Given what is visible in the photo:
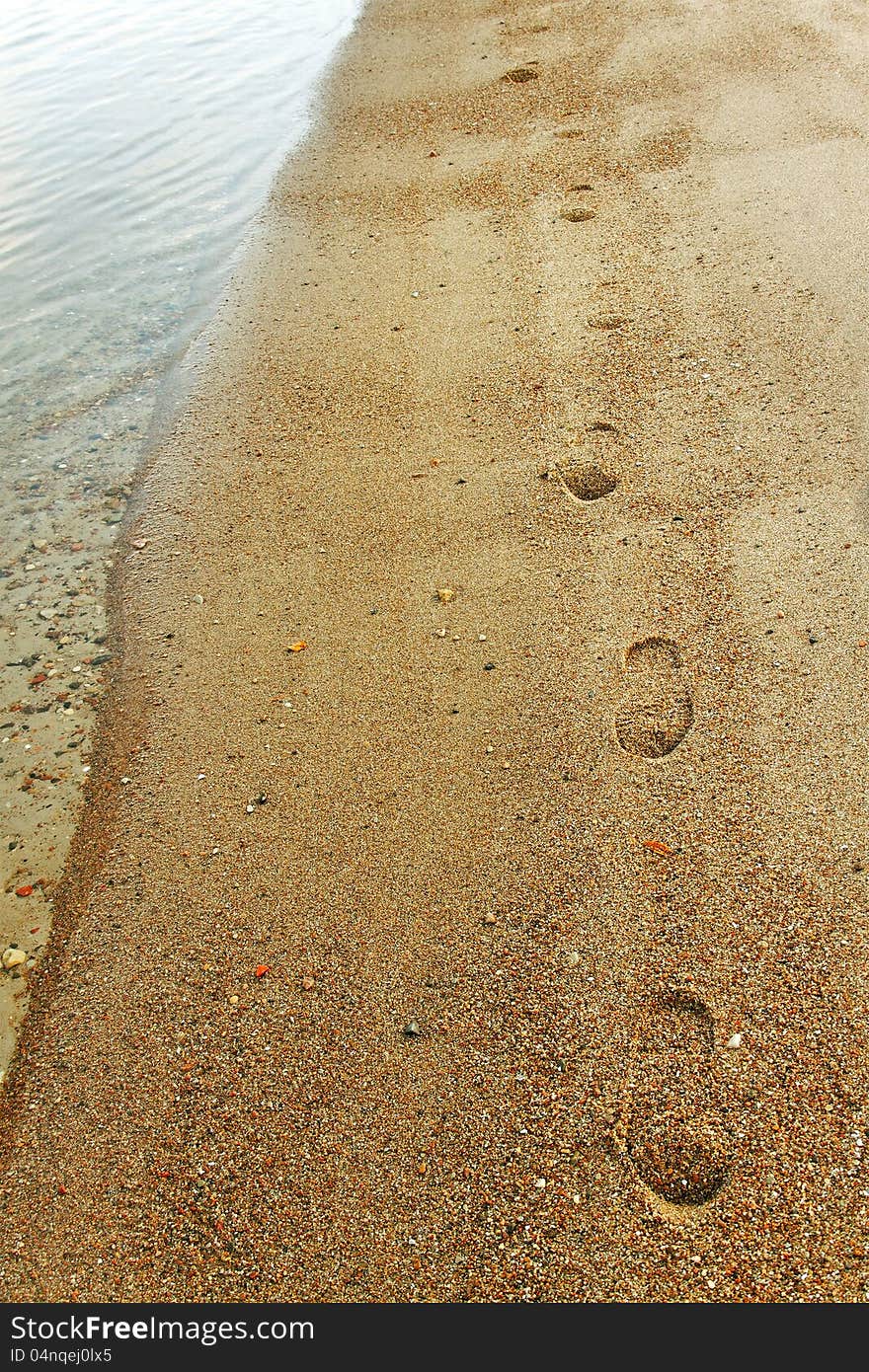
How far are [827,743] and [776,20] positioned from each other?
6928mm

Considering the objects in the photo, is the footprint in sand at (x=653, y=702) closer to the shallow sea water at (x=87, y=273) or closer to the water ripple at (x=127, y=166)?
the shallow sea water at (x=87, y=273)

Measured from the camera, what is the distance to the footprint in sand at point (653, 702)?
2.93 metres

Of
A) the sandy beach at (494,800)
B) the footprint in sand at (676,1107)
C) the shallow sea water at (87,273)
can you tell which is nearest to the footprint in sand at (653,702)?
the sandy beach at (494,800)

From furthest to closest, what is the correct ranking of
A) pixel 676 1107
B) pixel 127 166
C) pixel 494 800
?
pixel 127 166
pixel 494 800
pixel 676 1107

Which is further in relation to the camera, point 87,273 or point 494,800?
point 87,273

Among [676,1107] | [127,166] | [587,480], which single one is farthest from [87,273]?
[676,1107]

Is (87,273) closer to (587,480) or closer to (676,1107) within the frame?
(587,480)

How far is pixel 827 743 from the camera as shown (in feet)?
9.22

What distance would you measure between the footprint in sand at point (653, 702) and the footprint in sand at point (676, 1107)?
848mm

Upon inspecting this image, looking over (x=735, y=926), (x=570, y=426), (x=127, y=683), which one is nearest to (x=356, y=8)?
(x=570, y=426)

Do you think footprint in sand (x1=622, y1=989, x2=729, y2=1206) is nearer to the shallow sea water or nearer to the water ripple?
the shallow sea water

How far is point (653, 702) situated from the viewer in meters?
3.04

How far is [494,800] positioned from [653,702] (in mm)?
627

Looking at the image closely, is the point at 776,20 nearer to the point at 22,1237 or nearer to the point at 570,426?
the point at 570,426
